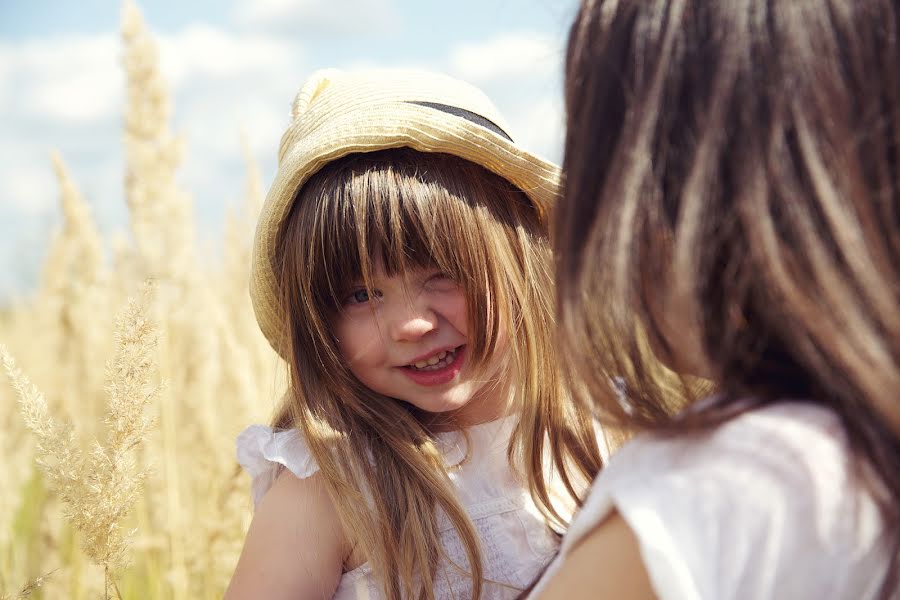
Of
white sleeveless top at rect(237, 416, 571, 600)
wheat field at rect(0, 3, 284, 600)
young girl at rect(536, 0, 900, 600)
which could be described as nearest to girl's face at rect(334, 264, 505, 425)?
white sleeveless top at rect(237, 416, 571, 600)

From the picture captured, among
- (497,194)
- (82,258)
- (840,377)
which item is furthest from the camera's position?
(82,258)

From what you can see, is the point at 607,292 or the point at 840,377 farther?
the point at 607,292

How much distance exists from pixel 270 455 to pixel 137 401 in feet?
0.86

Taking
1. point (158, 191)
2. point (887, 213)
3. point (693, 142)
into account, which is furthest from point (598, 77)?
point (158, 191)

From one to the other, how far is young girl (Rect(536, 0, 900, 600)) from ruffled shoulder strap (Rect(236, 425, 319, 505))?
0.61 m

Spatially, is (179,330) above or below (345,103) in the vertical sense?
below

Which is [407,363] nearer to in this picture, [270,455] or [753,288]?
[270,455]

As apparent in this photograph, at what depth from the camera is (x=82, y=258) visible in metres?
2.31

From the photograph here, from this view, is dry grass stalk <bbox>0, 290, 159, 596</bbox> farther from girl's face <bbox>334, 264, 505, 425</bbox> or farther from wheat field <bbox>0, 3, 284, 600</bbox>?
girl's face <bbox>334, 264, 505, 425</bbox>

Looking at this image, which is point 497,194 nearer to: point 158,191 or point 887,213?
point 887,213

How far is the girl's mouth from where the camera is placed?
1.25 metres

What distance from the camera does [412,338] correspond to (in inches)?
47.9

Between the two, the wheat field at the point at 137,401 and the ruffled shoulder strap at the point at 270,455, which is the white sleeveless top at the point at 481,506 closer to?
the ruffled shoulder strap at the point at 270,455

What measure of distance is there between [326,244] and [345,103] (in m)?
0.22
